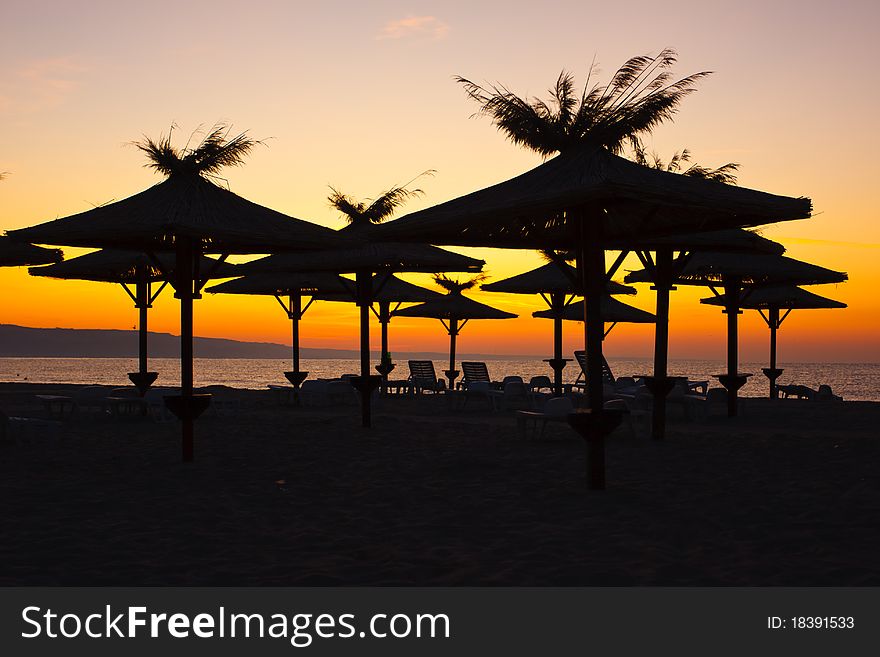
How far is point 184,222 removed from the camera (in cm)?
964

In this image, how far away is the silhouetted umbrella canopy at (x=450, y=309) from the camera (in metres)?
23.9

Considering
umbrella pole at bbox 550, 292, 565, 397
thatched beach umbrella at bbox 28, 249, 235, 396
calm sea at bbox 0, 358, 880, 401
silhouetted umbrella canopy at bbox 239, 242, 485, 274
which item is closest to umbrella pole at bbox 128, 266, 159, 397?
thatched beach umbrella at bbox 28, 249, 235, 396

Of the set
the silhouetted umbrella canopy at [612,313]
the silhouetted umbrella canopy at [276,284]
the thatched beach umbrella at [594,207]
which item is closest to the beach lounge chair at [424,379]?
the silhouetted umbrella canopy at [612,313]

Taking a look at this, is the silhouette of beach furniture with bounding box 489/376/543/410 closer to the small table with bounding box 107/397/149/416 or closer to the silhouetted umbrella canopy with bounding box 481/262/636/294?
the silhouetted umbrella canopy with bounding box 481/262/636/294

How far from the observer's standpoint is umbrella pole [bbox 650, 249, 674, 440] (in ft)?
40.2

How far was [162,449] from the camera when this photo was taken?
1138 cm

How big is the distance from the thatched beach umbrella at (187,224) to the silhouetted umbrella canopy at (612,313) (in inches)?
448

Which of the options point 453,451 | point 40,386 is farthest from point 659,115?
point 40,386

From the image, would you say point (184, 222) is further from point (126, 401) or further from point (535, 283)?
point (535, 283)

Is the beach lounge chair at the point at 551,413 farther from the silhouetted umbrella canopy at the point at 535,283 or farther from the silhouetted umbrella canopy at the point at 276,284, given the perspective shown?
the silhouetted umbrella canopy at the point at 535,283

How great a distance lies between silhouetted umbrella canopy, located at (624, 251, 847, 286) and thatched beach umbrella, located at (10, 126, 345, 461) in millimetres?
6425

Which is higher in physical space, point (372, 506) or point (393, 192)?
point (393, 192)
